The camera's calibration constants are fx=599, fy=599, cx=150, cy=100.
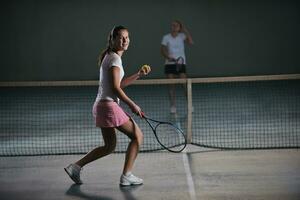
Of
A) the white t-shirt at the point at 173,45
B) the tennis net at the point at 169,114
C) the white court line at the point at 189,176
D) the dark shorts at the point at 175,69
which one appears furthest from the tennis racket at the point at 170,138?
the white t-shirt at the point at 173,45

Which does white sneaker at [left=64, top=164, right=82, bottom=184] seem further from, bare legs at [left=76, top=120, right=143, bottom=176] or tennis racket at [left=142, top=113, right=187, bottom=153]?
tennis racket at [left=142, top=113, right=187, bottom=153]

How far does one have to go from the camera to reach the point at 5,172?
22.7 feet

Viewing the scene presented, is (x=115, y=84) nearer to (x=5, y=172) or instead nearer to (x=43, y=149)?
(x=5, y=172)

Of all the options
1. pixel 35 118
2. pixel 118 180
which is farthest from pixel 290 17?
pixel 118 180

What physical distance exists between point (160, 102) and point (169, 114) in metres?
2.21

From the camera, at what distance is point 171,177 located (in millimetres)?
6445

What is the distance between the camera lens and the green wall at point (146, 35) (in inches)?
734

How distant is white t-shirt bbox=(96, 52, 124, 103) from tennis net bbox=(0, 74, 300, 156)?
2.19 meters

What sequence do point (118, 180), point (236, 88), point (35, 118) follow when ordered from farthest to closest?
1. point (236, 88)
2. point (35, 118)
3. point (118, 180)

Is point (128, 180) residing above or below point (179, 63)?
below

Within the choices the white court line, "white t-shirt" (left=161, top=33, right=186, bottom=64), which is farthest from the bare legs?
"white t-shirt" (left=161, top=33, right=186, bottom=64)

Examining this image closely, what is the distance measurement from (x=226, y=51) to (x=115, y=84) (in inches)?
534

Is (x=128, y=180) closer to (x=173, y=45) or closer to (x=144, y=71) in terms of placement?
(x=144, y=71)

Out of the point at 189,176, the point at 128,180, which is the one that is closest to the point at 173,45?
the point at 189,176
